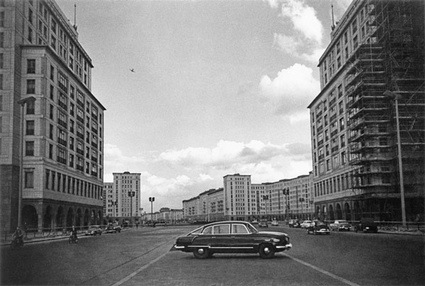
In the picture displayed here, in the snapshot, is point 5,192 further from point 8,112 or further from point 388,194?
point 388,194

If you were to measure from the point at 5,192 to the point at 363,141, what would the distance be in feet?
149

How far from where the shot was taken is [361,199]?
59.5 m

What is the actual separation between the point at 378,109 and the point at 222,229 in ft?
149

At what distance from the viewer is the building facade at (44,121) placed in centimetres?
4006

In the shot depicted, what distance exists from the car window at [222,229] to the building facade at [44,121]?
66.9 feet

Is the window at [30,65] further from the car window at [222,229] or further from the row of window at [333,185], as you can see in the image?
the row of window at [333,185]

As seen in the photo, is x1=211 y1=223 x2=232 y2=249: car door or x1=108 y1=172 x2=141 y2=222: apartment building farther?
x1=108 y1=172 x2=141 y2=222: apartment building

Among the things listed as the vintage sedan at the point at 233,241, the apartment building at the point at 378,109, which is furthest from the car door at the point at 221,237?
the apartment building at the point at 378,109

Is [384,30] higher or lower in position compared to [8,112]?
higher

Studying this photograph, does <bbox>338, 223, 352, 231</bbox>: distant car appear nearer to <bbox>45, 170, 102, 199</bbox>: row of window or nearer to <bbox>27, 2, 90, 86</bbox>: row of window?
<bbox>45, 170, 102, 199</bbox>: row of window

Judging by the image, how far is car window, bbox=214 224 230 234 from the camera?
1773 cm

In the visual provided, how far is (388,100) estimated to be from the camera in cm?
5709

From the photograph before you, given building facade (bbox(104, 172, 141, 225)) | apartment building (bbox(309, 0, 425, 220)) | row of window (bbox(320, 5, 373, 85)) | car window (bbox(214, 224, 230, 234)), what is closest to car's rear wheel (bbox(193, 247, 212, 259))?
car window (bbox(214, 224, 230, 234))

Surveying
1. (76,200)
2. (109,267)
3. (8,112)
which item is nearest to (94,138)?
(76,200)
